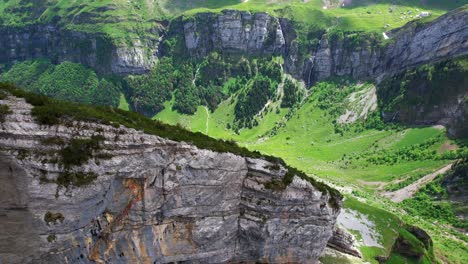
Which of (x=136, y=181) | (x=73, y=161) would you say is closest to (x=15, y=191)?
(x=73, y=161)

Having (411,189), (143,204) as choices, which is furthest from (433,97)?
(143,204)

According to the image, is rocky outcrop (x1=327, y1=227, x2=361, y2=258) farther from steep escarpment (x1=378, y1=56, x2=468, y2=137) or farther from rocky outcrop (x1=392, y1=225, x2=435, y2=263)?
steep escarpment (x1=378, y1=56, x2=468, y2=137)

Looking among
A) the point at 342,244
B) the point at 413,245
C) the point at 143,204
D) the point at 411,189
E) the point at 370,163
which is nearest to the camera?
the point at 143,204

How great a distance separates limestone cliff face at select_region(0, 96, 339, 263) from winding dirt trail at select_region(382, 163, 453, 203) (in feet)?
308

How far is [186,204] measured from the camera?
117 feet

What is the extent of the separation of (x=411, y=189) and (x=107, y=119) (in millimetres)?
127670

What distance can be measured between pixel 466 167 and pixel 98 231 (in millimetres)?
129717

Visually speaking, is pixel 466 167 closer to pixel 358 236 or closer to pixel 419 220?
pixel 419 220

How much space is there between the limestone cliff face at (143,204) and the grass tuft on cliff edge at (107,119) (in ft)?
2.48

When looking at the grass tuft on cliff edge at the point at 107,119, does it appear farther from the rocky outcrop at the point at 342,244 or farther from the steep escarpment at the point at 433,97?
the steep escarpment at the point at 433,97

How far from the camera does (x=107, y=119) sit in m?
32.1

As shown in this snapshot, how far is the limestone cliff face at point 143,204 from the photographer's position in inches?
1045

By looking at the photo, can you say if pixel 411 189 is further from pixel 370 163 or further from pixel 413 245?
pixel 413 245

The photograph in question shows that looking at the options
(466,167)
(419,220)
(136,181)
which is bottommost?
(419,220)
